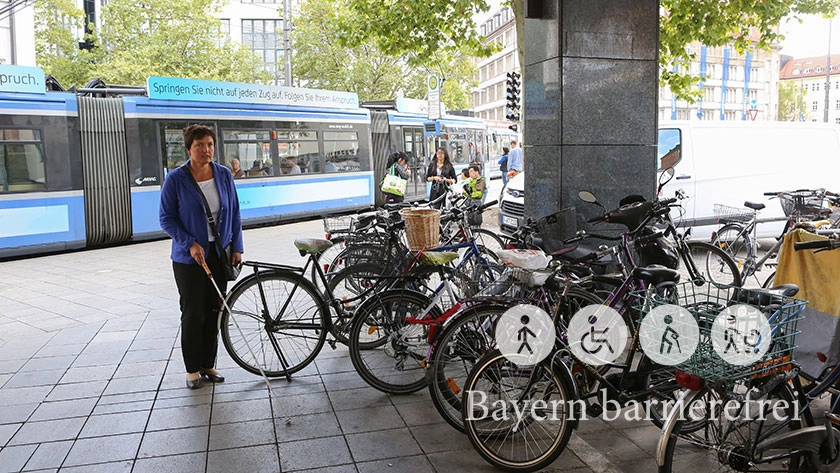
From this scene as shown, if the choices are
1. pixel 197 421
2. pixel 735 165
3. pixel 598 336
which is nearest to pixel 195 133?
pixel 197 421

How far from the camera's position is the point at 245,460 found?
3.59 m

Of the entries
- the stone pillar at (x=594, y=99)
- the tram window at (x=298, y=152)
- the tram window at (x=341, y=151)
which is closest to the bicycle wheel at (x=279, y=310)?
the stone pillar at (x=594, y=99)

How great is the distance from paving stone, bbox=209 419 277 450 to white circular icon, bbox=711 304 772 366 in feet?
7.81

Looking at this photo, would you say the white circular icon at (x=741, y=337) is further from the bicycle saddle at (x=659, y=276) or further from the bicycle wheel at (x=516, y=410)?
the bicycle wheel at (x=516, y=410)

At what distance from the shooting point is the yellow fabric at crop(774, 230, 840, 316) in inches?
144

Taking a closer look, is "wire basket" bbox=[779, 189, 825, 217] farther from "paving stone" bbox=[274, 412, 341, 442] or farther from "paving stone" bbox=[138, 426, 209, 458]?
"paving stone" bbox=[138, 426, 209, 458]

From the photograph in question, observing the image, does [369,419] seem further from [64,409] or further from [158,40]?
[158,40]

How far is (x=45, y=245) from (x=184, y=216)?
329 inches

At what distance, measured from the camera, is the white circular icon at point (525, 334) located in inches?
130

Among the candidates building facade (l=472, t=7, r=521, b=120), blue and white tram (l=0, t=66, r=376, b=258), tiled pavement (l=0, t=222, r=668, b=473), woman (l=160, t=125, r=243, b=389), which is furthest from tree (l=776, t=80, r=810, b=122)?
woman (l=160, t=125, r=243, b=389)

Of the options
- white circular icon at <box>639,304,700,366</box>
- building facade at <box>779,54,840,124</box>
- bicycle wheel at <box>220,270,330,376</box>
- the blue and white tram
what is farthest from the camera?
building facade at <box>779,54,840,124</box>

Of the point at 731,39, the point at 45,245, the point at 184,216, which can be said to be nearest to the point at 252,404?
the point at 184,216

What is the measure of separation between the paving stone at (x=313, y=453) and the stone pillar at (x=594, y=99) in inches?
119

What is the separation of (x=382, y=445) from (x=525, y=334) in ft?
3.27
